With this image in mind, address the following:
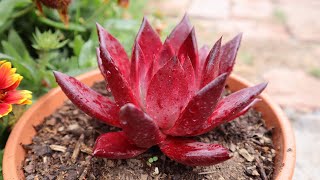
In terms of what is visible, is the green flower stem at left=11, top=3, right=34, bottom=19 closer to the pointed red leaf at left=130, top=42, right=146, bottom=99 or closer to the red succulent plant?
the red succulent plant

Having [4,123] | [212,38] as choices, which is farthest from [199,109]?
[212,38]

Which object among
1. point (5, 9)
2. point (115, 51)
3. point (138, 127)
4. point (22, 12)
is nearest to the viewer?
point (138, 127)

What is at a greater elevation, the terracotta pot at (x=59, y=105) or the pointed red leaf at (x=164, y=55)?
the pointed red leaf at (x=164, y=55)

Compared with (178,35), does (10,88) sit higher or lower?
lower

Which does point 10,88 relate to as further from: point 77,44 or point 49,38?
point 77,44

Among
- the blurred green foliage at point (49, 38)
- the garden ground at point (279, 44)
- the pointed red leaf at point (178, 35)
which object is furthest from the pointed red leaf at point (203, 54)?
the garden ground at point (279, 44)

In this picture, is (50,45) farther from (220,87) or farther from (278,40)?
(278,40)

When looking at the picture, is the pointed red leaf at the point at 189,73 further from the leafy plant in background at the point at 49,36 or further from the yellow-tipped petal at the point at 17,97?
the leafy plant in background at the point at 49,36
